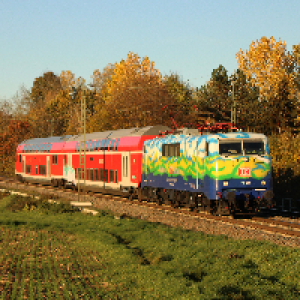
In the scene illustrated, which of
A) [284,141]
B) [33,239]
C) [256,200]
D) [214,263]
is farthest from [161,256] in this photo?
[284,141]

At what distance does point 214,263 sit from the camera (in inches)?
483

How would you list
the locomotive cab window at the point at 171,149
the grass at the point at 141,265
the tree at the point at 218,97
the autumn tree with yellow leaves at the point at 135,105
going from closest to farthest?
the grass at the point at 141,265 → the locomotive cab window at the point at 171,149 → the tree at the point at 218,97 → the autumn tree with yellow leaves at the point at 135,105

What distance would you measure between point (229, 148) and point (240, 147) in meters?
0.50

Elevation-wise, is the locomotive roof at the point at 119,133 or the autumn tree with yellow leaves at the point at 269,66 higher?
the autumn tree with yellow leaves at the point at 269,66

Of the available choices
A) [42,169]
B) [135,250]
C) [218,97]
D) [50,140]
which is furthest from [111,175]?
[218,97]

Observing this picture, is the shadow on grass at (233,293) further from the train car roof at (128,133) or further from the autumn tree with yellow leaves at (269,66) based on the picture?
the autumn tree with yellow leaves at (269,66)

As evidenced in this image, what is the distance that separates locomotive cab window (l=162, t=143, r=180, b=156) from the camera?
2401 cm

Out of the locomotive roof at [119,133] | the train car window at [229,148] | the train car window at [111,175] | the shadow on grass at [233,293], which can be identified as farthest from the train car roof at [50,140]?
the shadow on grass at [233,293]

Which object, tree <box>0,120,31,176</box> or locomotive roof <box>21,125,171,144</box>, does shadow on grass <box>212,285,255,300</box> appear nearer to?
locomotive roof <box>21,125,171,144</box>

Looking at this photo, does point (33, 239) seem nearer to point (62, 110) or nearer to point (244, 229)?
point (244, 229)

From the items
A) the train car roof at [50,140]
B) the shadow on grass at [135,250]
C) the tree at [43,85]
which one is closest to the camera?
the shadow on grass at [135,250]

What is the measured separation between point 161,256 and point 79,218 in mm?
10011

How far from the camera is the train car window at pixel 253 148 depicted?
20656mm

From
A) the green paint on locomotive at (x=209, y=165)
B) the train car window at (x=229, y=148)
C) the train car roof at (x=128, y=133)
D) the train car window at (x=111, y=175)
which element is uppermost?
the train car roof at (x=128, y=133)
